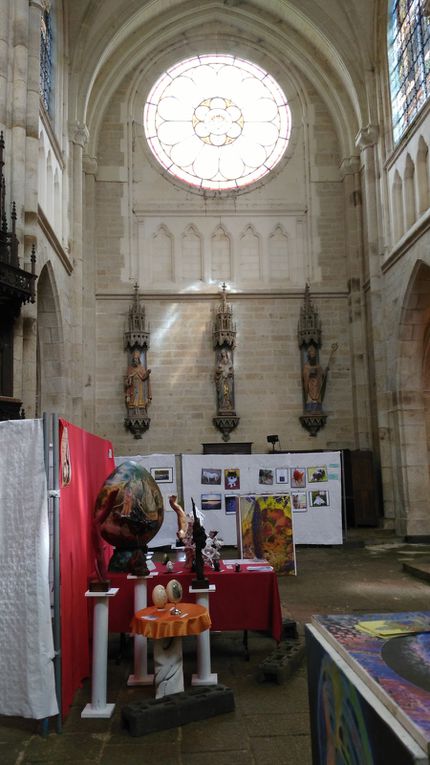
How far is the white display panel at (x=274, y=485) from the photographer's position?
11094 millimetres

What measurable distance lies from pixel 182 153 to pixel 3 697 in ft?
52.4

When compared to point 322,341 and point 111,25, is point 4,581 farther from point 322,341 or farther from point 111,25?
point 111,25

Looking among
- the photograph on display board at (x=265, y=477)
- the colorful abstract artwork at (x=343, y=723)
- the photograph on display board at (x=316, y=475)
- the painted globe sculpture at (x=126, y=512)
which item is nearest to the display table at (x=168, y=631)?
the painted globe sculpture at (x=126, y=512)

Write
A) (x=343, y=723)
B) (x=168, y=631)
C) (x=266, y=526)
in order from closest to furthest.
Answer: (x=343, y=723) → (x=168, y=631) → (x=266, y=526)

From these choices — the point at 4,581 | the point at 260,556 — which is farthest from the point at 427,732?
the point at 260,556

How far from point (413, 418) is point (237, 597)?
30.0 ft

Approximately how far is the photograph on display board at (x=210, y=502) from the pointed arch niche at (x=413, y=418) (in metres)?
4.55

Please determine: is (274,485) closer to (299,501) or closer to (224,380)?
(299,501)

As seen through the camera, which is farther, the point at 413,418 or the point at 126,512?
the point at 413,418

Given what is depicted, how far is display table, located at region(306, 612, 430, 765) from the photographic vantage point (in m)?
1.31

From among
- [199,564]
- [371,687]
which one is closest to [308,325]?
[199,564]

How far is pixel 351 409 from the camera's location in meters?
16.2

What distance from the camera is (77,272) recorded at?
1459cm

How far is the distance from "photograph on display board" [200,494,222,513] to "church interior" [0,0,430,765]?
338 centimetres
